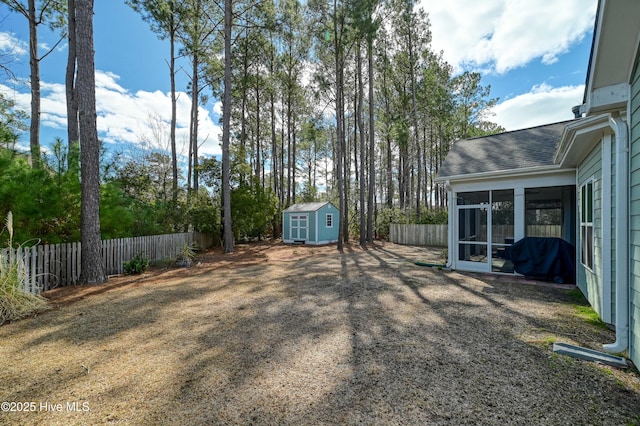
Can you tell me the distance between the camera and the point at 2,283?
387 cm

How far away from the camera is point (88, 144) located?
5809mm

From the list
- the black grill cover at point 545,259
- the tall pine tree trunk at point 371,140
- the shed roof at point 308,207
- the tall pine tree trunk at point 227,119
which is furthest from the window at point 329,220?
the black grill cover at point 545,259

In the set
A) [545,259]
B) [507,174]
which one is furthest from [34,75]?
[545,259]

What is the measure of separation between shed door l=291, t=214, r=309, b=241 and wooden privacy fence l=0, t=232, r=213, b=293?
6.70 m

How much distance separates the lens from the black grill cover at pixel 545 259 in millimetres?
5918

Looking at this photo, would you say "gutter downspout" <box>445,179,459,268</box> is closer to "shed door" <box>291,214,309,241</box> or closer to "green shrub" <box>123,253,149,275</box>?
"green shrub" <box>123,253,149,275</box>

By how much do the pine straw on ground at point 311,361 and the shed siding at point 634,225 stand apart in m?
0.35

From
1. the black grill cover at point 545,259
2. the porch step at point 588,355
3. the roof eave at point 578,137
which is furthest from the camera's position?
the black grill cover at point 545,259

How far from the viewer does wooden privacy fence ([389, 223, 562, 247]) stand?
12133 mm

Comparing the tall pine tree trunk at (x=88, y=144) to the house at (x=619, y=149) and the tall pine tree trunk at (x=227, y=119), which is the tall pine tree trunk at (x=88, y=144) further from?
the house at (x=619, y=149)

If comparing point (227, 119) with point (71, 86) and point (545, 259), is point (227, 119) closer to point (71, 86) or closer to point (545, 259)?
point (71, 86)

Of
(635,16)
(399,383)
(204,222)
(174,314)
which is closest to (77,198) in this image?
(174,314)

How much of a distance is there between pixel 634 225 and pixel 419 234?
12089mm

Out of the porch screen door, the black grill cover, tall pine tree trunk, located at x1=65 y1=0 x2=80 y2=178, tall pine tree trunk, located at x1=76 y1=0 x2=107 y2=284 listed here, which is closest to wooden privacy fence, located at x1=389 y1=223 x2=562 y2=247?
the porch screen door
